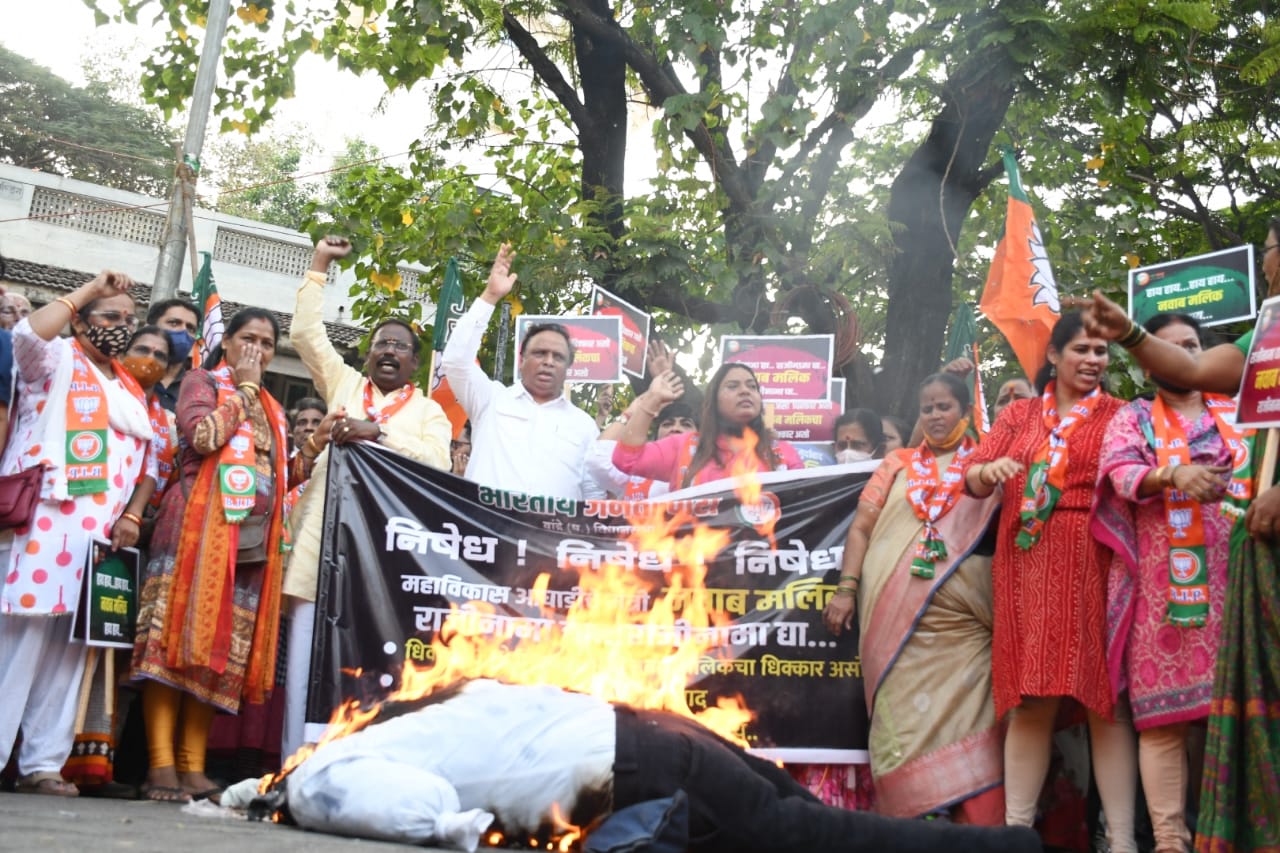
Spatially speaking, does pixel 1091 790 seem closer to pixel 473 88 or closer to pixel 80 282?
pixel 473 88

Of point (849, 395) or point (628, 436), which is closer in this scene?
point (628, 436)

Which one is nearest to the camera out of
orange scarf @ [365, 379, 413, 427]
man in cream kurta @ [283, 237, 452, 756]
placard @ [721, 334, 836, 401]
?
man in cream kurta @ [283, 237, 452, 756]

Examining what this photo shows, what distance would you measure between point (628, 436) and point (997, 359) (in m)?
9.03

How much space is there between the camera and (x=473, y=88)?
37.2ft

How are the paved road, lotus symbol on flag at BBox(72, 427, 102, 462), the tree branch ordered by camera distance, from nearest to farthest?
the paved road, lotus symbol on flag at BBox(72, 427, 102, 462), the tree branch

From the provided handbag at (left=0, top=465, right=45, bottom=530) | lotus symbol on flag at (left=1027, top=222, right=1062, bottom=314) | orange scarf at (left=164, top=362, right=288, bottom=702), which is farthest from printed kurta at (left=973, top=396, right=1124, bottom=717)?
handbag at (left=0, top=465, right=45, bottom=530)

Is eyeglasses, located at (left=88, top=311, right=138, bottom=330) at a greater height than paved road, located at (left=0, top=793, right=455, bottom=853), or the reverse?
eyeglasses, located at (left=88, top=311, right=138, bottom=330)

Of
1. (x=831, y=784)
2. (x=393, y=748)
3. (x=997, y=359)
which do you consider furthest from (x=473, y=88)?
(x=393, y=748)

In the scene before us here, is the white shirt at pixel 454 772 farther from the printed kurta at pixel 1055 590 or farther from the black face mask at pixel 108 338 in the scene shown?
the black face mask at pixel 108 338

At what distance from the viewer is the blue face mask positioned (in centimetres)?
560

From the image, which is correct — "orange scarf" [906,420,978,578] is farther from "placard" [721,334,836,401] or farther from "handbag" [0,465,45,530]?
"handbag" [0,465,45,530]

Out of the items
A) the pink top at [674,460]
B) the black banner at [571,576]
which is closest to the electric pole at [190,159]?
the black banner at [571,576]

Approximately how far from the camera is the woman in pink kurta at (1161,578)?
4133 millimetres

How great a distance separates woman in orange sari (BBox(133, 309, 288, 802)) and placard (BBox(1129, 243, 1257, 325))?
12.8 ft
